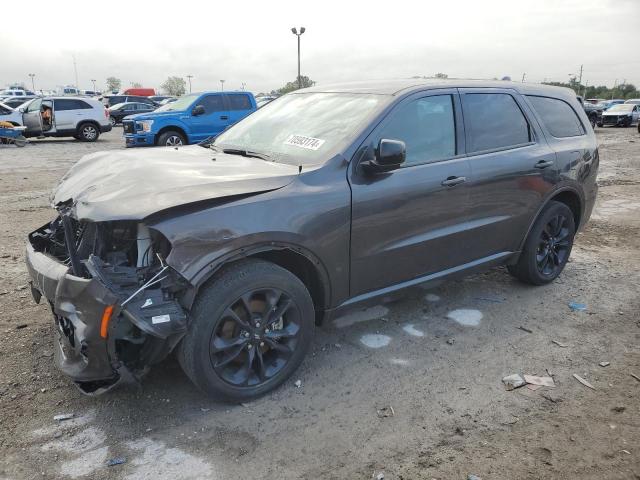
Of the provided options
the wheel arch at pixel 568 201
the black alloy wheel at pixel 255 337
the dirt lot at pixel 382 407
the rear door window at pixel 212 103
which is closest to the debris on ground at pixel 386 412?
the dirt lot at pixel 382 407

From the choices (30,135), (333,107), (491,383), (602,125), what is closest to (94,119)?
(30,135)

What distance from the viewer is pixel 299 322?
10.2ft

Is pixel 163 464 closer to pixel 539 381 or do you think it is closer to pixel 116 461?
pixel 116 461

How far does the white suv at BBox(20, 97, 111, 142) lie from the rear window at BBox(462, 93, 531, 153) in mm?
18741

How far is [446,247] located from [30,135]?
19599 mm

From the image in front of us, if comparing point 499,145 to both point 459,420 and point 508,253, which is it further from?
point 459,420

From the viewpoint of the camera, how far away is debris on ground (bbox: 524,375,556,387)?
10.8ft

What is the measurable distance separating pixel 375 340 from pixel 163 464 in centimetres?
180

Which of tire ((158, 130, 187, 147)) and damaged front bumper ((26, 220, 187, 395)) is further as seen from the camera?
tire ((158, 130, 187, 147))

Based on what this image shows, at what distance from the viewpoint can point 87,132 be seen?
1975cm

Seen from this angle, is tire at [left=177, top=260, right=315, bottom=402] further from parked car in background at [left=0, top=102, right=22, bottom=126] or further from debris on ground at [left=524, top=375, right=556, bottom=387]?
parked car in background at [left=0, top=102, right=22, bottom=126]

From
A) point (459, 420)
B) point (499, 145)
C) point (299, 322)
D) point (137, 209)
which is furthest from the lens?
point (499, 145)

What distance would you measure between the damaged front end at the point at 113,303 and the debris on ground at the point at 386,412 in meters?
1.23

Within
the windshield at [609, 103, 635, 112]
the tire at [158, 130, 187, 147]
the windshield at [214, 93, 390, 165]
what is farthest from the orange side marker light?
the windshield at [609, 103, 635, 112]
